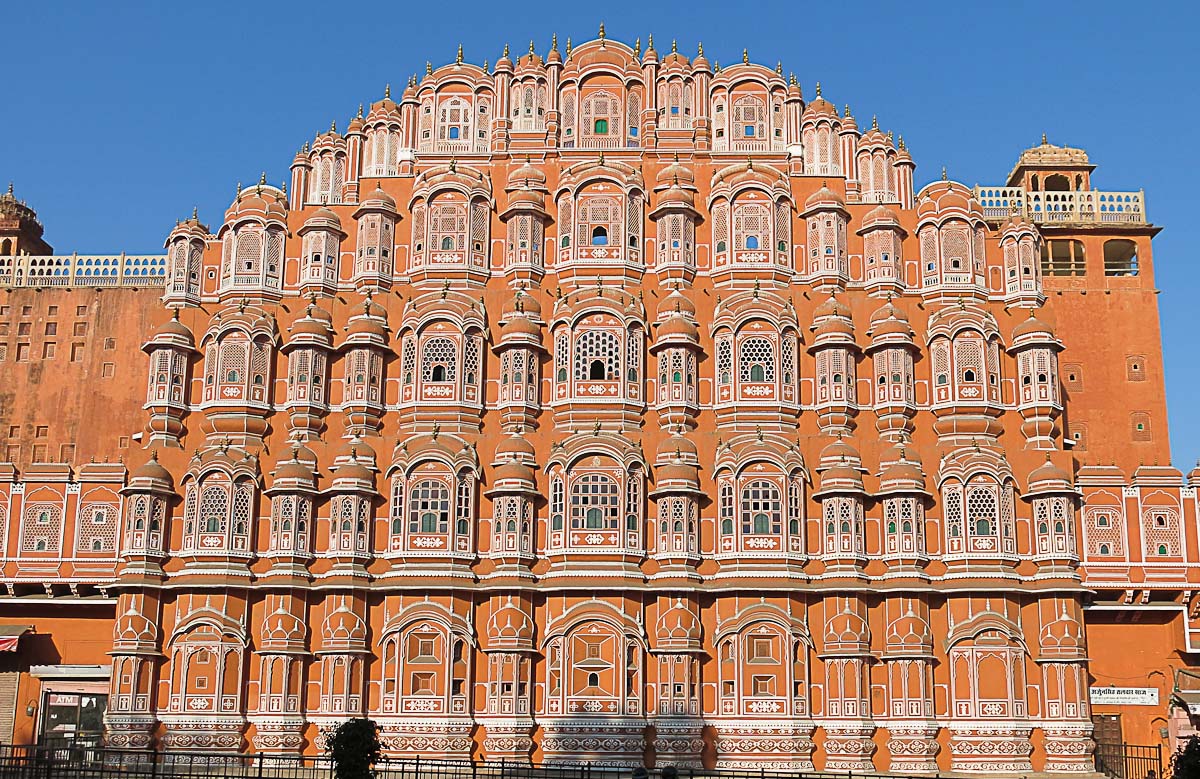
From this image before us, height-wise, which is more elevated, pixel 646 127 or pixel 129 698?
pixel 646 127

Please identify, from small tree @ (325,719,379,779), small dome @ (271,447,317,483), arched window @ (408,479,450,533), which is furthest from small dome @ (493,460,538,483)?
small tree @ (325,719,379,779)

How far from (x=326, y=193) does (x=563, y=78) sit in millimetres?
9389

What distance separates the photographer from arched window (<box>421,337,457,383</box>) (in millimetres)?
45812

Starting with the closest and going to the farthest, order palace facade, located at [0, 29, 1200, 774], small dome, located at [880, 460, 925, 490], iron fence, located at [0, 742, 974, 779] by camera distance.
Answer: iron fence, located at [0, 742, 974, 779]
palace facade, located at [0, 29, 1200, 774]
small dome, located at [880, 460, 925, 490]

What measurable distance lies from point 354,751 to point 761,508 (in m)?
18.3

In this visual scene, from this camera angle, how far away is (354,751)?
28812 millimetres

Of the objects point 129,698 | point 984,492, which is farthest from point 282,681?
point 984,492

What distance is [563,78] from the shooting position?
165ft

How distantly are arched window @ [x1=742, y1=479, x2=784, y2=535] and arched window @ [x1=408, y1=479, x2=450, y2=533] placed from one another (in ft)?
30.3

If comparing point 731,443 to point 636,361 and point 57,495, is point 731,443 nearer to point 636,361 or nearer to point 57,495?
point 636,361

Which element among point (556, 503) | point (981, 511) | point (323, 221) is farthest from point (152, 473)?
point (981, 511)

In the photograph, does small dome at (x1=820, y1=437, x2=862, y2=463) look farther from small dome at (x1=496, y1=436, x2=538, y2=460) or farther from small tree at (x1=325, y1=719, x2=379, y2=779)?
small tree at (x1=325, y1=719, x2=379, y2=779)

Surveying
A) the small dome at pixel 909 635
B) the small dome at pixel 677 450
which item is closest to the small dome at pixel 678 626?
the small dome at pixel 677 450

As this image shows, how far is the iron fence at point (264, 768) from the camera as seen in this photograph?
33781 mm
